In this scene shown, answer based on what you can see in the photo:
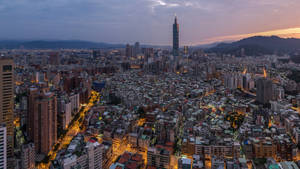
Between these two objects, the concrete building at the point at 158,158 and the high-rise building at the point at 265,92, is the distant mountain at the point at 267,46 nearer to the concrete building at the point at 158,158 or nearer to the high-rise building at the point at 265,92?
the high-rise building at the point at 265,92

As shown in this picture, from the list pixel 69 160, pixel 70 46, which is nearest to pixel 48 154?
pixel 69 160

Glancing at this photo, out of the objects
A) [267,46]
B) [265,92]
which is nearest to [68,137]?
[265,92]

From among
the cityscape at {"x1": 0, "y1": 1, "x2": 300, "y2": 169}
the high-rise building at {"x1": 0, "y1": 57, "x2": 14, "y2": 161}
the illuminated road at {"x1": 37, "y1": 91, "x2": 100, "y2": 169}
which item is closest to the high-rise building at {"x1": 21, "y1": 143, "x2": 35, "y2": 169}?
the cityscape at {"x1": 0, "y1": 1, "x2": 300, "y2": 169}

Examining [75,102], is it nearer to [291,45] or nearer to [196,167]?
[196,167]

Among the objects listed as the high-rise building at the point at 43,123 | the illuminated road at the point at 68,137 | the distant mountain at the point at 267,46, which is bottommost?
the illuminated road at the point at 68,137

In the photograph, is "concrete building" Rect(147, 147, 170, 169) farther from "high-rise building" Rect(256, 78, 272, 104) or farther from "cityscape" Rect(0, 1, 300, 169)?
"high-rise building" Rect(256, 78, 272, 104)

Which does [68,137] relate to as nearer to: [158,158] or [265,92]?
[158,158]

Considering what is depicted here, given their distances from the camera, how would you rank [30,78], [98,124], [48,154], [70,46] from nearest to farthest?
[48,154]
[98,124]
[30,78]
[70,46]

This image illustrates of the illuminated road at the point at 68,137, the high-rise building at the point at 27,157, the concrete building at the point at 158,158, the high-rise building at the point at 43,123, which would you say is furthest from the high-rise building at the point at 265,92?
the high-rise building at the point at 27,157
